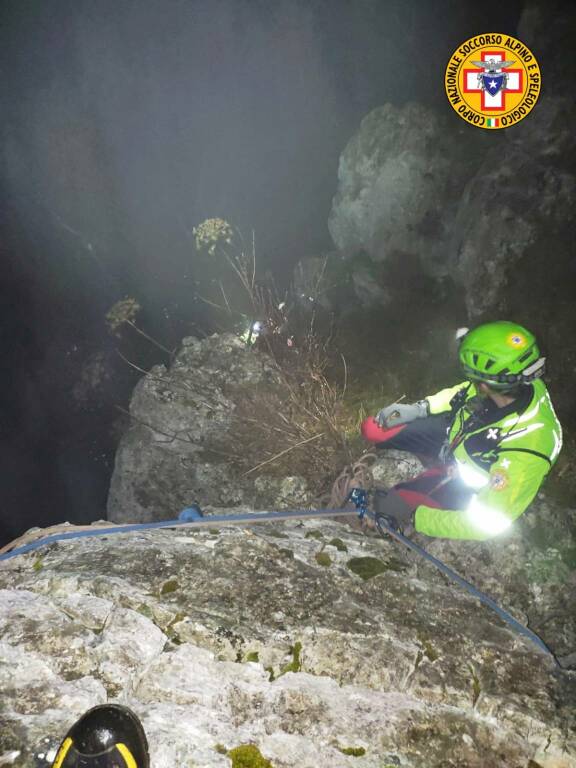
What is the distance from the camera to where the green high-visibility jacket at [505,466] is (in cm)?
281

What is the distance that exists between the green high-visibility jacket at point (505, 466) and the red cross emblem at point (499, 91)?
6926mm

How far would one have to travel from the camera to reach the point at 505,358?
119 inches

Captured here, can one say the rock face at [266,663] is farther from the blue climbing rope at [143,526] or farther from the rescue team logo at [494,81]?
the rescue team logo at [494,81]

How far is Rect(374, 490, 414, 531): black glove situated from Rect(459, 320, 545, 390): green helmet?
3.88ft

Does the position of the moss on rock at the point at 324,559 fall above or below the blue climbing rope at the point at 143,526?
below

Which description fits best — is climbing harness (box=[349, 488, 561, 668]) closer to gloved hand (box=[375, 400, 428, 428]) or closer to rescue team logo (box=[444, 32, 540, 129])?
gloved hand (box=[375, 400, 428, 428])

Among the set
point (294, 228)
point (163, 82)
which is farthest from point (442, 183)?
point (163, 82)

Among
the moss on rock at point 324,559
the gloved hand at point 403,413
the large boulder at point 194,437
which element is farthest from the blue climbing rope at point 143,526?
the large boulder at point 194,437

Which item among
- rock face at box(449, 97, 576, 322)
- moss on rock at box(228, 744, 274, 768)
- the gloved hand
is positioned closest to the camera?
moss on rock at box(228, 744, 274, 768)

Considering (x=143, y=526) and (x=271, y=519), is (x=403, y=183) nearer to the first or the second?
(x=271, y=519)

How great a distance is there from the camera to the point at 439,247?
343 inches

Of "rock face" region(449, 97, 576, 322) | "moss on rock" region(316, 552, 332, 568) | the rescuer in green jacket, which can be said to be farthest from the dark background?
"moss on rock" region(316, 552, 332, 568)

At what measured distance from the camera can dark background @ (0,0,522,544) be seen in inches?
543

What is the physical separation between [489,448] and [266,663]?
2.17m
